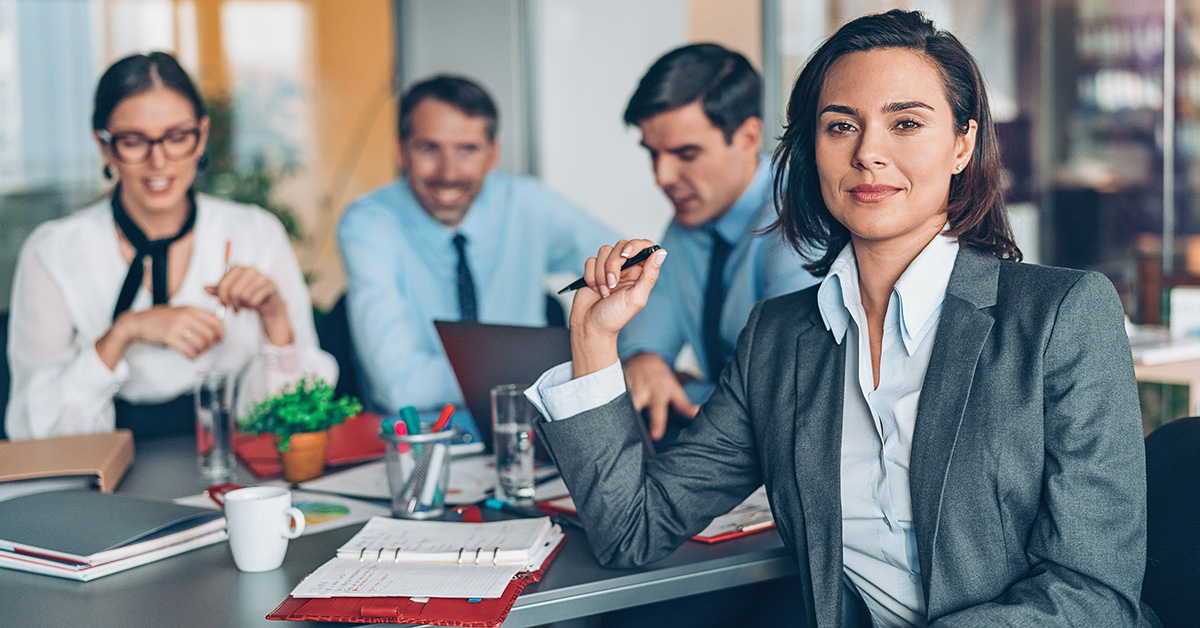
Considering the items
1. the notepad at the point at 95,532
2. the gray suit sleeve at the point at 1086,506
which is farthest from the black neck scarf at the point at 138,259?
the gray suit sleeve at the point at 1086,506

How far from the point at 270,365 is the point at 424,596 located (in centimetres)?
127

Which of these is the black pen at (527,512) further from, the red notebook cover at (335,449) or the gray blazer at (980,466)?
the red notebook cover at (335,449)

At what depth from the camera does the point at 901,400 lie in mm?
1249

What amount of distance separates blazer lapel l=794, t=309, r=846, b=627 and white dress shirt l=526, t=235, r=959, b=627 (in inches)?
0.8

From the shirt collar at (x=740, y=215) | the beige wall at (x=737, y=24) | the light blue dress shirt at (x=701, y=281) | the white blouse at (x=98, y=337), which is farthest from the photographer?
the beige wall at (x=737, y=24)

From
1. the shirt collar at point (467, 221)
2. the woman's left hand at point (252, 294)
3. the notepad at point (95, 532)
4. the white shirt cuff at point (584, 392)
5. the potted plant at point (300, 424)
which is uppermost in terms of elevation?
the shirt collar at point (467, 221)

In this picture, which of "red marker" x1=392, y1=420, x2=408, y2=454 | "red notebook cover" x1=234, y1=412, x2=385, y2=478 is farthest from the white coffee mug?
"red notebook cover" x1=234, y1=412, x2=385, y2=478

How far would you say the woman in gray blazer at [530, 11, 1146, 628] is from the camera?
109 centimetres

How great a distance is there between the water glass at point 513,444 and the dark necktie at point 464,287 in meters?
1.41

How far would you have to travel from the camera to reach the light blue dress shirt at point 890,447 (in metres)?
1.23

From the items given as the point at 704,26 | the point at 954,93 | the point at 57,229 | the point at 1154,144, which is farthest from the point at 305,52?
the point at 1154,144

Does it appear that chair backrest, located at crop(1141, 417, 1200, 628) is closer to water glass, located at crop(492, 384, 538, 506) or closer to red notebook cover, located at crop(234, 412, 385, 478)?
water glass, located at crop(492, 384, 538, 506)

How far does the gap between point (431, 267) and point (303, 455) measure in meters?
1.38

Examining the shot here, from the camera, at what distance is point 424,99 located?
2.91 meters
